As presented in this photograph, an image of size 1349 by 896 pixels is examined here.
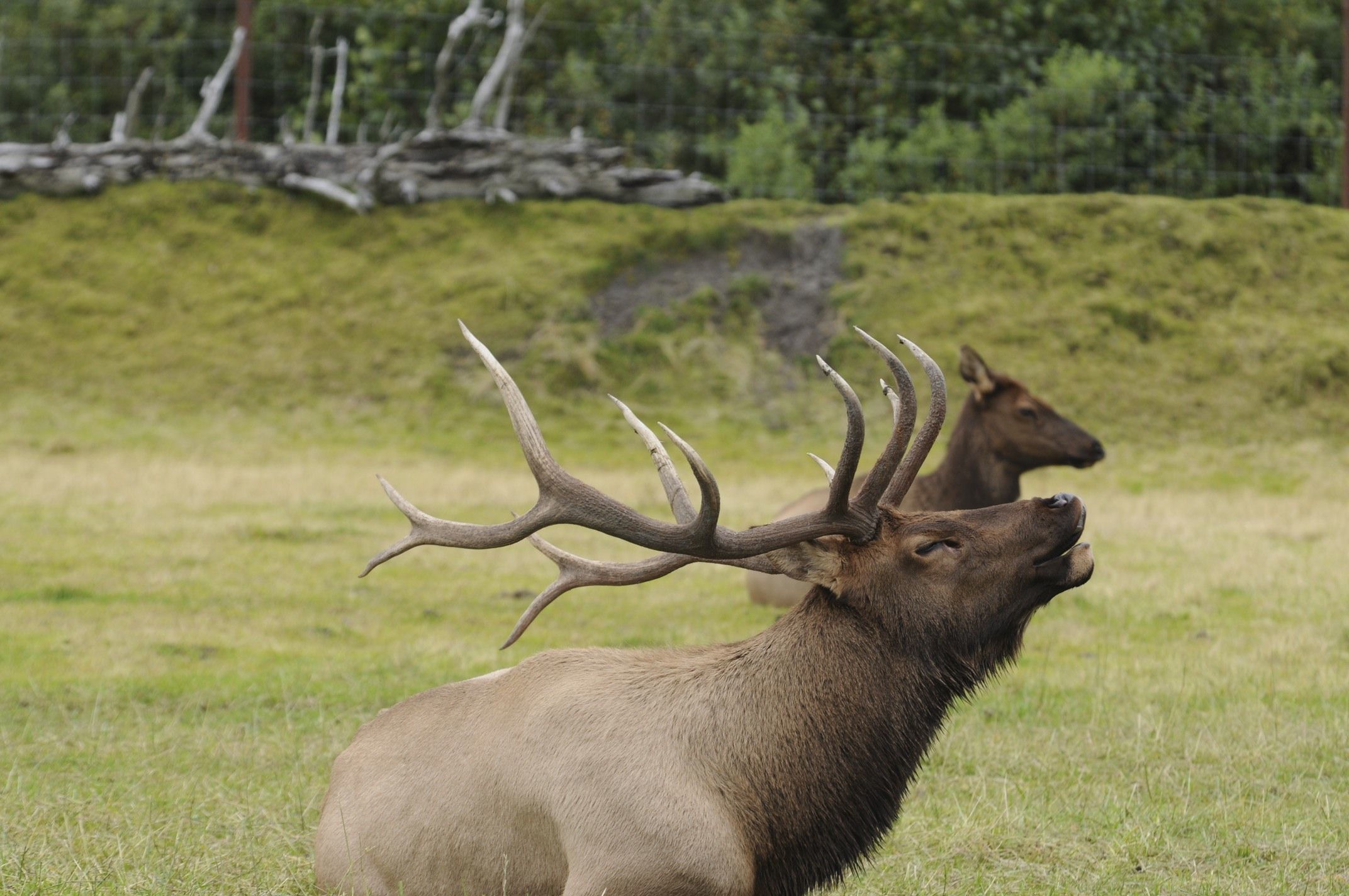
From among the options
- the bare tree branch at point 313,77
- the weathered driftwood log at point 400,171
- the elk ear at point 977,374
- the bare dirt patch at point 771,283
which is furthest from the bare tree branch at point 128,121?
the elk ear at point 977,374

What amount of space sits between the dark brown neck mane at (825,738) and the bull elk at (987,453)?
5.93 m

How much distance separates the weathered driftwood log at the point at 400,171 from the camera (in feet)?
82.4

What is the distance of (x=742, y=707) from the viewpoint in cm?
448

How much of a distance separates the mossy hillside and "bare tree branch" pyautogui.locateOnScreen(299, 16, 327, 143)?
442 cm

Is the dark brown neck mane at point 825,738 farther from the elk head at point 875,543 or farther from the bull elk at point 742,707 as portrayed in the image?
the elk head at point 875,543

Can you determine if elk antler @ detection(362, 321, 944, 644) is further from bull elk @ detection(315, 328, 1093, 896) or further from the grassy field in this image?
the grassy field

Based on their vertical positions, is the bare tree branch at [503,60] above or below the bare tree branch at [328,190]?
above

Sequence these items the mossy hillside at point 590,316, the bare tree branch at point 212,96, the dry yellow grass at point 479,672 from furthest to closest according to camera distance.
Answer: the bare tree branch at point 212,96, the mossy hillside at point 590,316, the dry yellow grass at point 479,672

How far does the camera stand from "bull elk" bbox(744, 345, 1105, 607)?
10727 millimetres

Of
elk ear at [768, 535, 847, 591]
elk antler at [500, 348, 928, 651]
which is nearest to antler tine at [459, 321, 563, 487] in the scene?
elk antler at [500, 348, 928, 651]

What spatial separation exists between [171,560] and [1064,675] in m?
→ 7.08

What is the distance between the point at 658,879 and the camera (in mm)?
4023

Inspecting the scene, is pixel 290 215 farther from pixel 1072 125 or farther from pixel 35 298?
pixel 1072 125

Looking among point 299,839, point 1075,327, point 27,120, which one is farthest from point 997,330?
point 27,120
